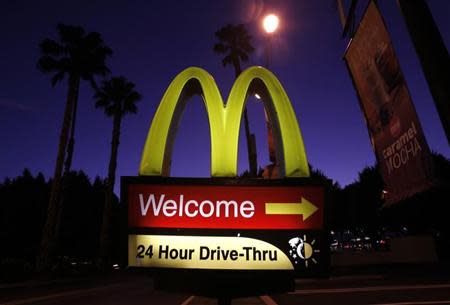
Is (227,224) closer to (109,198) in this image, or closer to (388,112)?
(388,112)

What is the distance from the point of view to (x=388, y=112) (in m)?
6.61

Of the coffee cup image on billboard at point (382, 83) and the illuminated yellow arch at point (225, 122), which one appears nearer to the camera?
the illuminated yellow arch at point (225, 122)

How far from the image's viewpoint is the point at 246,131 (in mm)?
28281

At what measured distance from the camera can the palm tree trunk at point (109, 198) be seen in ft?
113

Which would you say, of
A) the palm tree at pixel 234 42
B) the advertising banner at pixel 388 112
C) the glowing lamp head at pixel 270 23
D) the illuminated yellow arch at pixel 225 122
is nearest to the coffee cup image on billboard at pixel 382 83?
the advertising banner at pixel 388 112

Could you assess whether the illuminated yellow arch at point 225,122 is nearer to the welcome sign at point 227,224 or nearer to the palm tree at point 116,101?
the welcome sign at point 227,224

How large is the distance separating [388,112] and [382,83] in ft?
1.82

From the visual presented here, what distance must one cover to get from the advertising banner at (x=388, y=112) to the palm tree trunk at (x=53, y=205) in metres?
26.6

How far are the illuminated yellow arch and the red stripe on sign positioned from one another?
0.96 ft

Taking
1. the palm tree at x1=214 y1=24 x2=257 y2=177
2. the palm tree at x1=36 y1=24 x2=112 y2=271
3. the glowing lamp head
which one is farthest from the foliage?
the glowing lamp head

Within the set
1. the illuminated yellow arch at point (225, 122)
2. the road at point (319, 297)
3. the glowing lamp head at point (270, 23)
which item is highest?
the glowing lamp head at point (270, 23)

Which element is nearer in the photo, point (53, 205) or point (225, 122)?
point (225, 122)

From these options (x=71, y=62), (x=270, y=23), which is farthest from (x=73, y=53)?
(x=270, y=23)

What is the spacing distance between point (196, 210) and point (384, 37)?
178 inches
